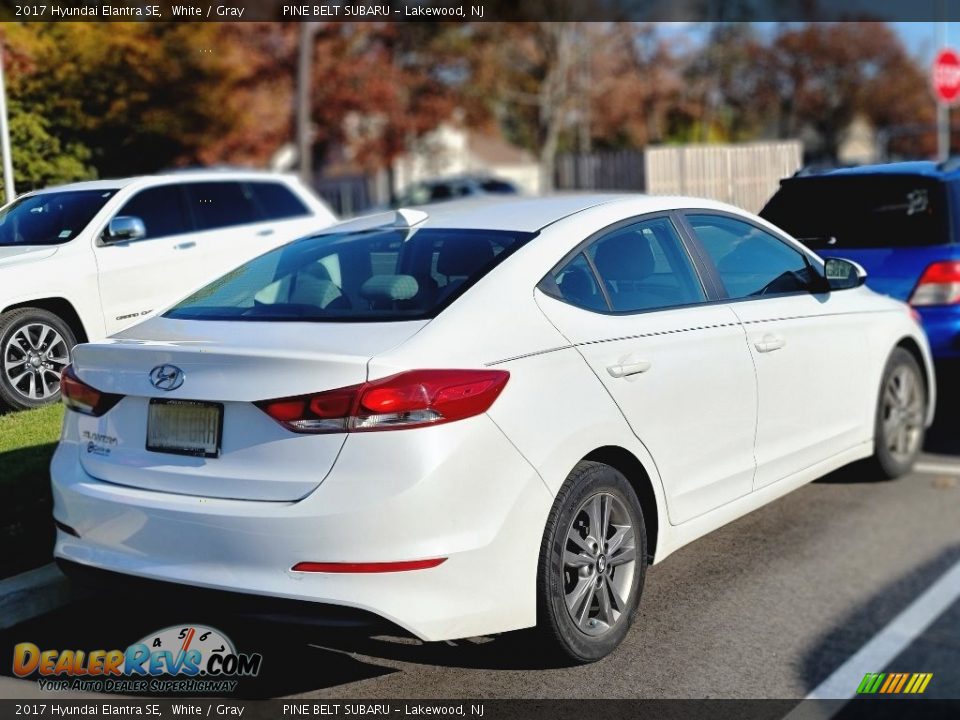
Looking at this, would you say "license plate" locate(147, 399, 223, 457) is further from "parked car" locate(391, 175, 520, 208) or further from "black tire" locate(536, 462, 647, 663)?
"parked car" locate(391, 175, 520, 208)

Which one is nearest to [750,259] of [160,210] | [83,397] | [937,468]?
[937,468]

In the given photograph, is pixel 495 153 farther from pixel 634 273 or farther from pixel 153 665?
pixel 153 665

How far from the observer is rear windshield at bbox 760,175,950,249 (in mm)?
7191

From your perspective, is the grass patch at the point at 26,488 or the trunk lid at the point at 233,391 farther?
the grass patch at the point at 26,488

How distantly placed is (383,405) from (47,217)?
139 inches

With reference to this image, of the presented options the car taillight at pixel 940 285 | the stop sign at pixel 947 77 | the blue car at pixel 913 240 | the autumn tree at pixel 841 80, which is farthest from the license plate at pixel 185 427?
the autumn tree at pixel 841 80

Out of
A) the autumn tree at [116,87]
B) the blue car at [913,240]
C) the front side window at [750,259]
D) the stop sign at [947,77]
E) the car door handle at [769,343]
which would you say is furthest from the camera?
the stop sign at [947,77]

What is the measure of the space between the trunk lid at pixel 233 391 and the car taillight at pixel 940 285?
4713 mm

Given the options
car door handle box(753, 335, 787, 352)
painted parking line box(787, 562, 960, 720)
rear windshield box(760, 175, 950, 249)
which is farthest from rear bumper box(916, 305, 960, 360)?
Result: car door handle box(753, 335, 787, 352)

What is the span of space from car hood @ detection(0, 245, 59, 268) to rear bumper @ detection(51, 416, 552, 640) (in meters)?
2.72

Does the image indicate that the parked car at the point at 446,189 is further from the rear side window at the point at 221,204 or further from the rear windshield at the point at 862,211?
the rear windshield at the point at 862,211

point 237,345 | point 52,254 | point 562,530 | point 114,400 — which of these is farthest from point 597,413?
point 52,254

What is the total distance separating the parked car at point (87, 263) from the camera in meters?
6.14

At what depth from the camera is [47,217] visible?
6.34 metres
